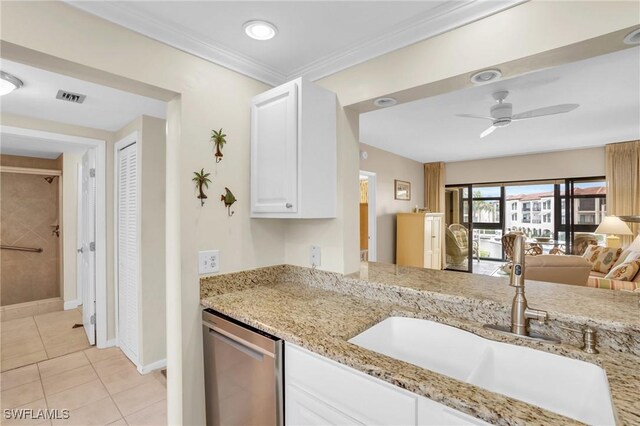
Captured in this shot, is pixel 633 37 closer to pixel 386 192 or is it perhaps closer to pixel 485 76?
pixel 485 76

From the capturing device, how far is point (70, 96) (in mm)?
2275

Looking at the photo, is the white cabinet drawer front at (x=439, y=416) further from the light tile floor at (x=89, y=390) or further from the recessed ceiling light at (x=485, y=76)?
the light tile floor at (x=89, y=390)

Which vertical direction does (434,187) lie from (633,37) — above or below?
below

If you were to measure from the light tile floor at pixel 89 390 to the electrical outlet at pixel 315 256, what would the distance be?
1.53 metres

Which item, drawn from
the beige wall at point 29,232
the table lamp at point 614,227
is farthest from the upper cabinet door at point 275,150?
the table lamp at point 614,227

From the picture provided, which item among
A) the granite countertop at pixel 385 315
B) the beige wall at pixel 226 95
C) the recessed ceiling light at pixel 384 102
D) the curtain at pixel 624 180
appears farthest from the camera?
the curtain at pixel 624 180

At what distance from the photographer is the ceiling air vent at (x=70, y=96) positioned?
2219mm

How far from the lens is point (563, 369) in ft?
3.65

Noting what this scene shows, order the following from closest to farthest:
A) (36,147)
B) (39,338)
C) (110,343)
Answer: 1. (110,343)
2. (39,338)
3. (36,147)

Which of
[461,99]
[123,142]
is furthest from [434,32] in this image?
Answer: [123,142]

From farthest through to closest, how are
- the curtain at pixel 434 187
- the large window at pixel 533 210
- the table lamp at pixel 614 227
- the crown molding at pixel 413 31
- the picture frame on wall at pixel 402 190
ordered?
the curtain at pixel 434 187
the picture frame on wall at pixel 402 190
the large window at pixel 533 210
the table lamp at pixel 614 227
the crown molding at pixel 413 31

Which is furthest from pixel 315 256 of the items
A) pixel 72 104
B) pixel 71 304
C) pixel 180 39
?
pixel 71 304

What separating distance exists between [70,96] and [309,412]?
267cm

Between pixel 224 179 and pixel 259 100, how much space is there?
1.70ft
